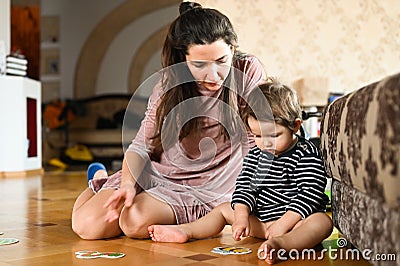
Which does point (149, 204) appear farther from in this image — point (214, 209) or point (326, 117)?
point (326, 117)

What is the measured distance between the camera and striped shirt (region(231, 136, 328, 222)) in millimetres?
1700

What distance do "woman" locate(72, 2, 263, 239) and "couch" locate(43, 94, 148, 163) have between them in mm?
6206

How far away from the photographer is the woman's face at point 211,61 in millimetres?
1812

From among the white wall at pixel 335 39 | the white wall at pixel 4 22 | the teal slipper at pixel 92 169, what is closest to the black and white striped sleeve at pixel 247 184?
the teal slipper at pixel 92 169

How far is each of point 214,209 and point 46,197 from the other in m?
1.70

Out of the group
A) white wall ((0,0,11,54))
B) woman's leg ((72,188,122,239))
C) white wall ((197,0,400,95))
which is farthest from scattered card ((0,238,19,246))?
white wall ((0,0,11,54))

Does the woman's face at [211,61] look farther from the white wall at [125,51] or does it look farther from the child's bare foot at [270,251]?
the white wall at [125,51]

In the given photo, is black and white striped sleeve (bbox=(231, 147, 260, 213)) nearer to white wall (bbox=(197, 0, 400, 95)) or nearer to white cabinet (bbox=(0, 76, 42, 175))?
white wall (bbox=(197, 0, 400, 95))

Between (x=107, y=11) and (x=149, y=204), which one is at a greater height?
(x=107, y=11)

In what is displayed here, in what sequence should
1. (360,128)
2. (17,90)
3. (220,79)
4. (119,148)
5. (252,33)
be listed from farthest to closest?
(119,148) < (17,90) < (252,33) < (220,79) < (360,128)

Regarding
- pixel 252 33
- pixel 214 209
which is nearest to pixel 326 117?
pixel 214 209

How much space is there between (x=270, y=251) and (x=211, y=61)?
64cm

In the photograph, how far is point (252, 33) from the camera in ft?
13.9

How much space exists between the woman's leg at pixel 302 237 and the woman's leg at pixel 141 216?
0.45 meters
